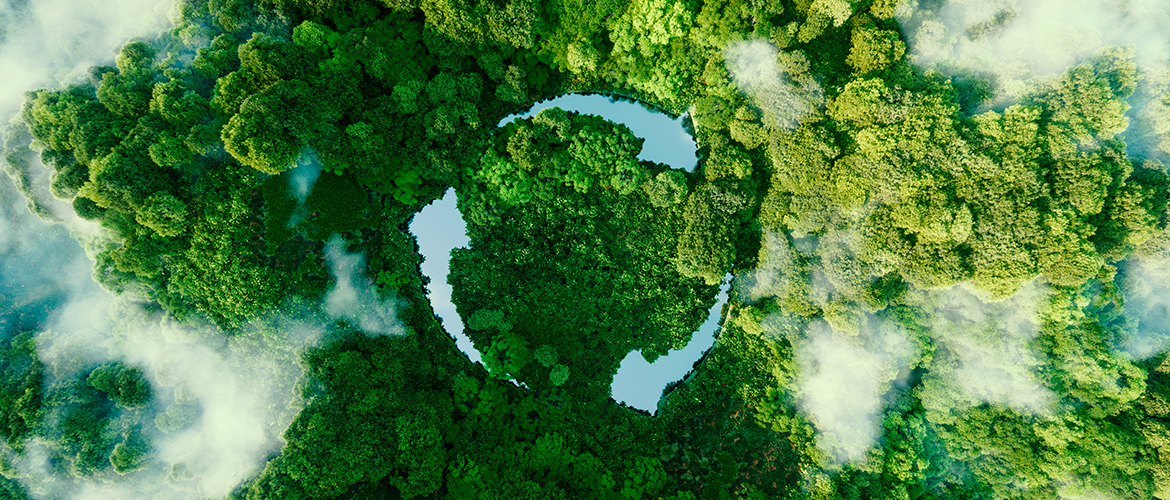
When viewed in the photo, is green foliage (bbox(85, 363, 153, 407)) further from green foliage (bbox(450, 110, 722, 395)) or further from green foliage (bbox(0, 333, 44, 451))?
green foliage (bbox(450, 110, 722, 395))

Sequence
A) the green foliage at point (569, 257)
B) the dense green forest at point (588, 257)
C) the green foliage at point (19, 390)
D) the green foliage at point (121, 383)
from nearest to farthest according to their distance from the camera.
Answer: the dense green forest at point (588, 257) < the green foliage at point (19, 390) < the green foliage at point (121, 383) < the green foliage at point (569, 257)

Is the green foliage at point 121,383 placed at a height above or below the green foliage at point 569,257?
below

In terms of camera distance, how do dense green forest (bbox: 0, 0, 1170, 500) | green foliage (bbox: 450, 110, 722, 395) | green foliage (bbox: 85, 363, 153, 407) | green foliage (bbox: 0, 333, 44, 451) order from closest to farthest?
1. dense green forest (bbox: 0, 0, 1170, 500)
2. green foliage (bbox: 0, 333, 44, 451)
3. green foliage (bbox: 85, 363, 153, 407)
4. green foliage (bbox: 450, 110, 722, 395)

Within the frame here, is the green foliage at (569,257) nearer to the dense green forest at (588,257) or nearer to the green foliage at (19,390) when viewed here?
the dense green forest at (588,257)

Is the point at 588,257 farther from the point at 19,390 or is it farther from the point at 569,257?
the point at 19,390

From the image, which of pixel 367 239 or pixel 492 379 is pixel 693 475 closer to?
pixel 492 379

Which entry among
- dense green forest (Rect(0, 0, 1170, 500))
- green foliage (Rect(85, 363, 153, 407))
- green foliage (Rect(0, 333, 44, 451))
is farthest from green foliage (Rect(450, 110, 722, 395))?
green foliage (Rect(0, 333, 44, 451))

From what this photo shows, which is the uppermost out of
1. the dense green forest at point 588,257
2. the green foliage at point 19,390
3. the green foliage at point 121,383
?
the dense green forest at point 588,257

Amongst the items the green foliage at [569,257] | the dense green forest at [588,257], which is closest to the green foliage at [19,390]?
the dense green forest at [588,257]

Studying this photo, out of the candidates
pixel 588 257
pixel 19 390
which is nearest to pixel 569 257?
pixel 588 257
